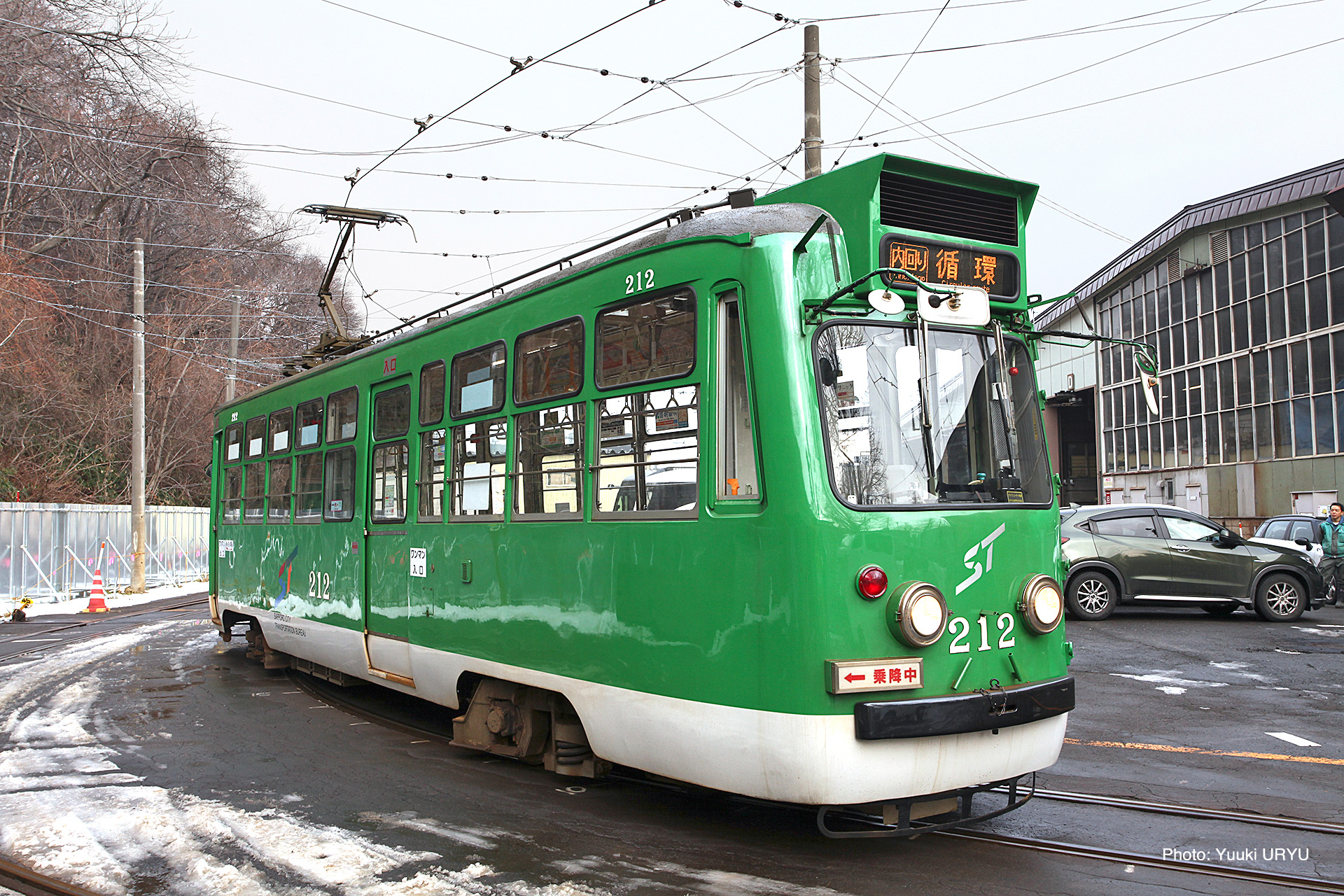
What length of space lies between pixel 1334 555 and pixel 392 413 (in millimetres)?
15374

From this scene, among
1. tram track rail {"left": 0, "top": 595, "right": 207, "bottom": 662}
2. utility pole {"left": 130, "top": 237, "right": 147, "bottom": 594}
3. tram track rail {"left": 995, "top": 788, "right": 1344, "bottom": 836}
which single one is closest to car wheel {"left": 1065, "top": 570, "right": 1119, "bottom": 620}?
tram track rail {"left": 995, "top": 788, "right": 1344, "bottom": 836}

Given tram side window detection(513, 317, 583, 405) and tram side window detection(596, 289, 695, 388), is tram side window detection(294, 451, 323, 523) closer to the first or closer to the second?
tram side window detection(513, 317, 583, 405)

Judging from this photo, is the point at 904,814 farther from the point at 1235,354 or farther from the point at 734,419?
the point at 1235,354

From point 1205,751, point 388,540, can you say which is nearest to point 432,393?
point 388,540

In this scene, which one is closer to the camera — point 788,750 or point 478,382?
point 788,750

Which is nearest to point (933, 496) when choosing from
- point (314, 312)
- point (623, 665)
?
point (623, 665)

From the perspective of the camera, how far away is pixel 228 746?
7324 mm

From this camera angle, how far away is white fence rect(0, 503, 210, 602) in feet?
68.0

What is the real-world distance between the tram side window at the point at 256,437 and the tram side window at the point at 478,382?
500cm

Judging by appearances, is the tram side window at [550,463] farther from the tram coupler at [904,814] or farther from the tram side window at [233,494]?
the tram side window at [233,494]

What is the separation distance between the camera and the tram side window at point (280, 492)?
10062mm

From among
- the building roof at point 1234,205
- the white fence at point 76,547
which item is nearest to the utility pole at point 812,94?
the building roof at point 1234,205

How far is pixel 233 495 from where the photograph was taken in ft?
39.3

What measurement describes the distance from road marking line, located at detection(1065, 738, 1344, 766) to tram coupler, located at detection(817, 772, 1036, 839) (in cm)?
246
